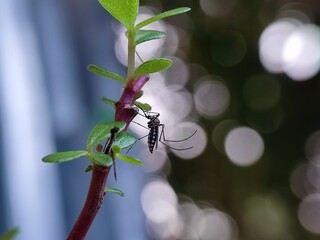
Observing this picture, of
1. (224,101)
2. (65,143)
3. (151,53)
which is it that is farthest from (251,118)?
(65,143)

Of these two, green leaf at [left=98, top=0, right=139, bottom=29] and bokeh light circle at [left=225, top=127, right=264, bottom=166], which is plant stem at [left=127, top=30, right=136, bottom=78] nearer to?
green leaf at [left=98, top=0, right=139, bottom=29]

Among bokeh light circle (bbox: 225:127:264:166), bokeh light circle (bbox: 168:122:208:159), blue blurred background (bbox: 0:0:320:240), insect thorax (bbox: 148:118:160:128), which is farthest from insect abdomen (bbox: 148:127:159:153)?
bokeh light circle (bbox: 225:127:264:166)

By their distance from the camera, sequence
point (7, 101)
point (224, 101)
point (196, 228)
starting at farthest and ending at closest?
1. point (196, 228)
2. point (224, 101)
3. point (7, 101)

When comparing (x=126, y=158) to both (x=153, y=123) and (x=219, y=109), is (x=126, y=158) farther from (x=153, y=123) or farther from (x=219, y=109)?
(x=219, y=109)

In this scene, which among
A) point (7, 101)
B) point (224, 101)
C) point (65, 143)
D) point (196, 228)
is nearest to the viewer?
point (7, 101)

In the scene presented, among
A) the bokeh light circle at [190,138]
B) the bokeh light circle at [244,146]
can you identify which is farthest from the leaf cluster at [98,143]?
the bokeh light circle at [244,146]

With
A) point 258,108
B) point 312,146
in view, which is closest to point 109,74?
point 258,108

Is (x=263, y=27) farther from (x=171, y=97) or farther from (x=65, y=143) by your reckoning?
(x=65, y=143)
